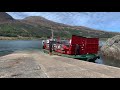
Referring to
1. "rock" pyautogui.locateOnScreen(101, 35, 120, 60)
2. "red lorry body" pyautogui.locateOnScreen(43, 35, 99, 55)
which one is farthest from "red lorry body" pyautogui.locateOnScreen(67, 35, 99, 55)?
"rock" pyautogui.locateOnScreen(101, 35, 120, 60)

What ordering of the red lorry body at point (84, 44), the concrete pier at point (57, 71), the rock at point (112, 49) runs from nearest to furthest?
the concrete pier at point (57, 71)
the red lorry body at point (84, 44)
the rock at point (112, 49)

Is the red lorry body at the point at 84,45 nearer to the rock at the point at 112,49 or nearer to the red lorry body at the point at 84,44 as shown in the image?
the red lorry body at the point at 84,44

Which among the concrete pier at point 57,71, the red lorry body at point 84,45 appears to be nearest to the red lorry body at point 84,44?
the red lorry body at point 84,45

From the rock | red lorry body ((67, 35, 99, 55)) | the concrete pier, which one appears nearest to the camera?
the concrete pier

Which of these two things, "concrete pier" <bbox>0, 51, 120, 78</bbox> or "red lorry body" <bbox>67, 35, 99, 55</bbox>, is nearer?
"concrete pier" <bbox>0, 51, 120, 78</bbox>

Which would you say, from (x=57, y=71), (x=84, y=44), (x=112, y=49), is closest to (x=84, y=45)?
(x=84, y=44)

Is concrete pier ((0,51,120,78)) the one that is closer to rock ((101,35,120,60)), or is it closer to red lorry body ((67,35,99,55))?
red lorry body ((67,35,99,55))

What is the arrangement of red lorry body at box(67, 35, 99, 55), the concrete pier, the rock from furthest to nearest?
the rock → red lorry body at box(67, 35, 99, 55) → the concrete pier
